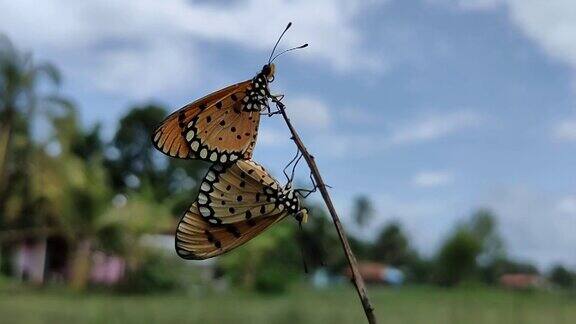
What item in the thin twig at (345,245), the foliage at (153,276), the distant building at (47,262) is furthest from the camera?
the distant building at (47,262)

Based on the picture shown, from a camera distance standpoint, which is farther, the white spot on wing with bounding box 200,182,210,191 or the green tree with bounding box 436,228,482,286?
the green tree with bounding box 436,228,482,286

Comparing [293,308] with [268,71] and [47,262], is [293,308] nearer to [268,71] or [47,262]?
[47,262]

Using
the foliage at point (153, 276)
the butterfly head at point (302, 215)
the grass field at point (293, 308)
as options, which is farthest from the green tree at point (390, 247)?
the butterfly head at point (302, 215)

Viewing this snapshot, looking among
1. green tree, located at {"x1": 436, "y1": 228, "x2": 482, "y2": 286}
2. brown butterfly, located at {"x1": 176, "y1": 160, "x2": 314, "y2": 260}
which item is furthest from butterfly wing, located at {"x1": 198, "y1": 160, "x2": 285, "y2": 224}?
green tree, located at {"x1": 436, "y1": 228, "x2": 482, "y2": 286}

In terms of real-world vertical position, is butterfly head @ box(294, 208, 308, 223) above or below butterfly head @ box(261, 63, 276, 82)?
below

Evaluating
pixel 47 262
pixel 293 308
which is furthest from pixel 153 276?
pixel 293 308

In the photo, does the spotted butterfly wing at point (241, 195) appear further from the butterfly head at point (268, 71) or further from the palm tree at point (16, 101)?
the palm tree at point (16, 101)

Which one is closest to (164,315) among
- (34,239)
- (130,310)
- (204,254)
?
(130,310)

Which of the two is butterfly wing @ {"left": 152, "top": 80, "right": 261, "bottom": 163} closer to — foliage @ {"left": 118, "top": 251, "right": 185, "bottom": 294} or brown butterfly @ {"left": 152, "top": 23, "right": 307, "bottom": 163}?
brown butterfly @ {"left": 152, "top": 23, "right": 307, "bottom": 163}
